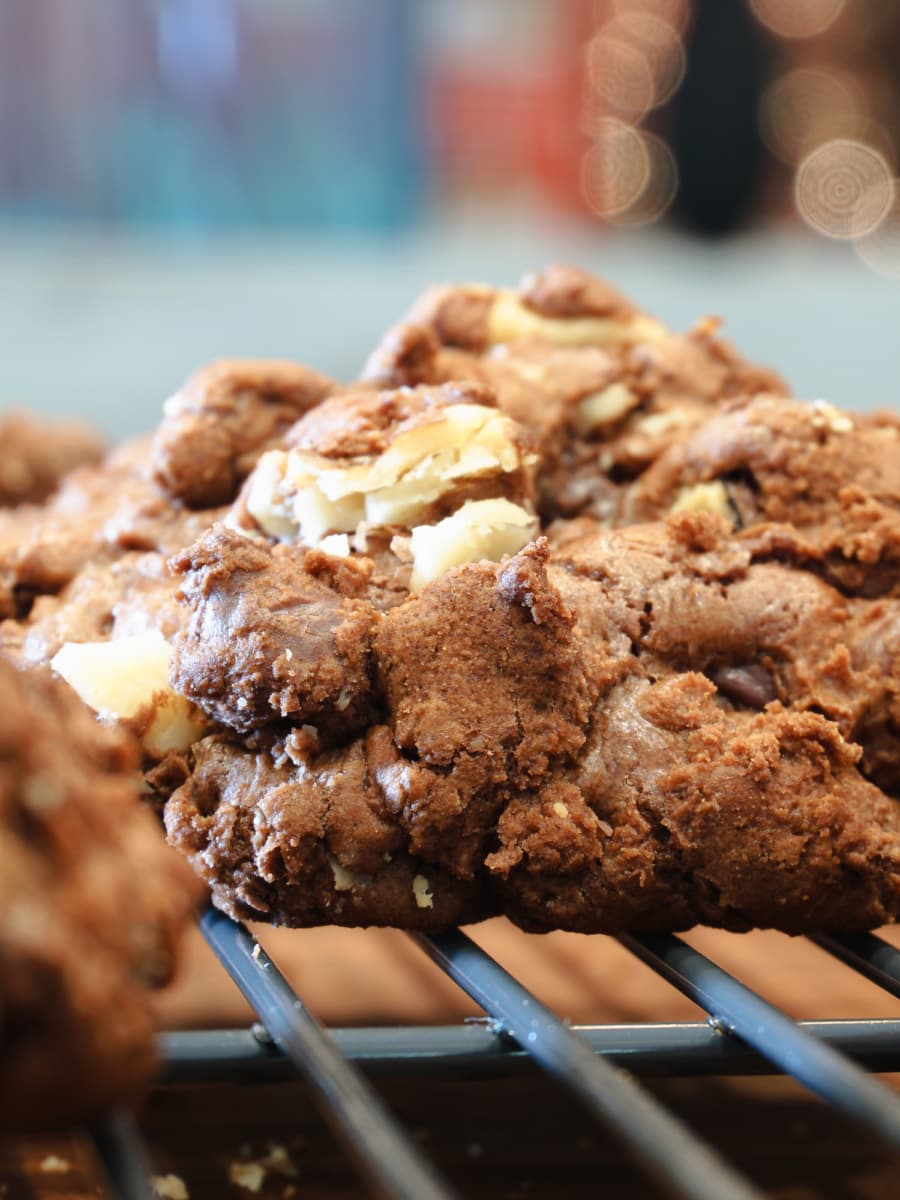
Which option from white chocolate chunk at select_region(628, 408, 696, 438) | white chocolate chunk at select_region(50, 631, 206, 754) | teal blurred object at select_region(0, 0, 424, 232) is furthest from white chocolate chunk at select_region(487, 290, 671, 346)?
teal blurred object at select_region(0, 0, 424, 232)

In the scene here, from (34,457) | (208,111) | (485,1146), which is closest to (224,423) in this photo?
(34,457)

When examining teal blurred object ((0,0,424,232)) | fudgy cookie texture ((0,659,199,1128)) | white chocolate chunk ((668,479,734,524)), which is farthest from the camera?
teal blurred object ((0,0,424,232))

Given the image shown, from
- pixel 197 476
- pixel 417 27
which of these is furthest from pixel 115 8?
pixel 197 476

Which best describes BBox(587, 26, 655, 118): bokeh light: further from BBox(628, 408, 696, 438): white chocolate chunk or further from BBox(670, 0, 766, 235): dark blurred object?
BBox(628, 408, 696, 438): white chocolate chunk

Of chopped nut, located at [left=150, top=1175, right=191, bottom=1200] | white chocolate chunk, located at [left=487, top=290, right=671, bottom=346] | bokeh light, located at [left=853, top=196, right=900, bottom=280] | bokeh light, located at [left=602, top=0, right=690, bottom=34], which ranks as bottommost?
chopped nut, located at [left=150, top=1175, right=191, bottom=1200]

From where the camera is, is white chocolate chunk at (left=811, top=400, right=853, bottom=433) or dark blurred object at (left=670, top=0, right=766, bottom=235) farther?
dark blurred object at (left=670, top=0, right=766, bottom=235)

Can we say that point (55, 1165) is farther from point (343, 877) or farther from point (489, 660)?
point (489, 660)
